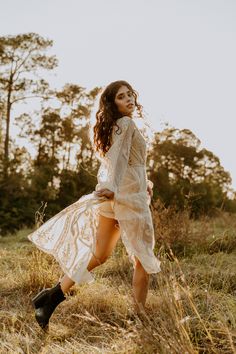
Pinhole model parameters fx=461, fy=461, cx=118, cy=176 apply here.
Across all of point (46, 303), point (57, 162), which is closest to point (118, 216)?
point (46, 303)

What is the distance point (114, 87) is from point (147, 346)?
6.33 feet

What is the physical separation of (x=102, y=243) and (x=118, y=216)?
0.78ft

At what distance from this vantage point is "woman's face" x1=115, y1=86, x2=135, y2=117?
3.40 metres

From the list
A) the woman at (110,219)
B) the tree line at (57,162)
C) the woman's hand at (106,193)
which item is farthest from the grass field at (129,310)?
the tree line at (57,162)

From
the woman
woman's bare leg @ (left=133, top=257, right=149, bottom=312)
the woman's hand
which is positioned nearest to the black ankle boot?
the woman

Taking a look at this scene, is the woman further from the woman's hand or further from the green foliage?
the green foliage

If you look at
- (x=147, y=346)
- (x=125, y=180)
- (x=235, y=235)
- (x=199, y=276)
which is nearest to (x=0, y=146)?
(x=235, y=235)

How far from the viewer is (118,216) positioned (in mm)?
3227

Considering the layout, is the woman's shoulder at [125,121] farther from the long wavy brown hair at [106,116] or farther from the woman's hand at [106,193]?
the woman's hand at [106,193]

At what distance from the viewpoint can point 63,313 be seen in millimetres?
Answer: 3676

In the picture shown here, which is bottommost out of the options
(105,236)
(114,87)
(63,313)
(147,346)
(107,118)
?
(63,313)

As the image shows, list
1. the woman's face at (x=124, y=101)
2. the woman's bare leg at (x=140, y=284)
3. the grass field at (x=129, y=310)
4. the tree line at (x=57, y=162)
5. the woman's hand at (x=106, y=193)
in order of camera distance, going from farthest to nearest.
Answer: the tree line at (x=57, y=162), the woman's face at (x=124, y=101), the woman's bare leg at (x=140, y=284), the woman's hand at (x=106, y=193), the grass field at (x=129, y=310)

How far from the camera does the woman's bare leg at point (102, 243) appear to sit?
3.29 meters

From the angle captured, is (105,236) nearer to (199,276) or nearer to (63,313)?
(63,313)
